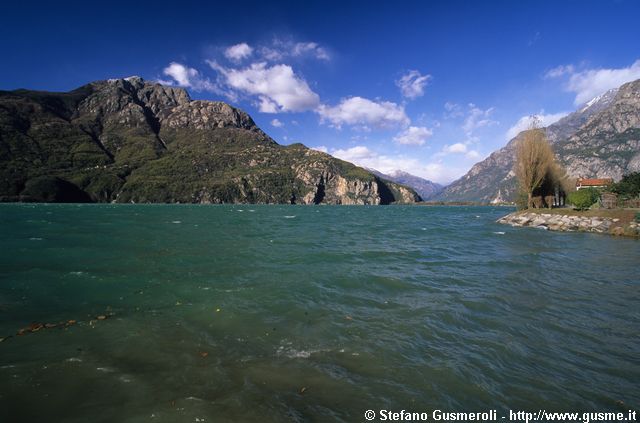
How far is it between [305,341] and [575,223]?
174ft

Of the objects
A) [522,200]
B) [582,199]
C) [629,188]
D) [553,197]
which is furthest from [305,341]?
[629,188]

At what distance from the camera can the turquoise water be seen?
224 inches

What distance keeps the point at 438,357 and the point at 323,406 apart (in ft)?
11.4

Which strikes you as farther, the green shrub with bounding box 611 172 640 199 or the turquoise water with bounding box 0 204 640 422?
the green shrub with bounding box 611 172 640 199

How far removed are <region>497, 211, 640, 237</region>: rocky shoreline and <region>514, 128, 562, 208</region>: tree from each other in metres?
8.57

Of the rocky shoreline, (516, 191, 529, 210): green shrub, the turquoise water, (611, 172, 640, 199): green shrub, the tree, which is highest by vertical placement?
the tree

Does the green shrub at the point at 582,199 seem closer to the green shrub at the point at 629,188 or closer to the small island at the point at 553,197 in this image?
the small island at the point at 553,197

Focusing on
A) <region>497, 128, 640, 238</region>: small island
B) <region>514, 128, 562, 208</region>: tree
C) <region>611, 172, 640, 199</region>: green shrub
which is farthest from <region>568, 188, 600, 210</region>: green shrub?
<region>611, 172, 640, 199</region>: green shrub

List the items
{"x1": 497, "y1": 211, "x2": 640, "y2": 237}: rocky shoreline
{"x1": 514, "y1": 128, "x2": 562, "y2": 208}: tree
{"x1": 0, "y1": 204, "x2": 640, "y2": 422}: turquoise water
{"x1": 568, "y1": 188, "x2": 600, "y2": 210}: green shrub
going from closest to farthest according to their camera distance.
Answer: {"x1": 0, "y1": 204, "x2": 640, "y2": 422}: turquoise water
{"x1": 497, "y1": 211, "x2": 640, "y2": 237}: rocky shoreline
{"x1": 568, "y1": 188, "x2": 600, "y2": 210}: green shrub
{"x1": 514, "y1": 128, "x2": 562, "y2": 208}: tree

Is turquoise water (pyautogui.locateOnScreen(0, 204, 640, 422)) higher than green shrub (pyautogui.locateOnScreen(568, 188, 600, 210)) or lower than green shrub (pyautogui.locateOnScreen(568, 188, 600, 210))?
lower

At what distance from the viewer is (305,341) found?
843cm

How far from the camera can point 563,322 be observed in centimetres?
978

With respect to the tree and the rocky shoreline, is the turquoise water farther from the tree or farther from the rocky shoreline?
the tree

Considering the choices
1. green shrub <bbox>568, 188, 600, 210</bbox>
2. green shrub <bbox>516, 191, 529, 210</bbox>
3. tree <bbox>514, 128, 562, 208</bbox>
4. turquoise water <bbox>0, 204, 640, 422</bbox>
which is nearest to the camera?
turquoise water <bbox>0, 204, 640, 422</bbox>
